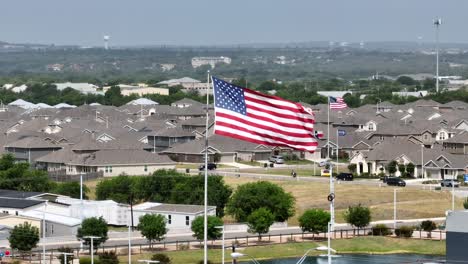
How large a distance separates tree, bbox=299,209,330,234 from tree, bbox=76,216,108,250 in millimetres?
9979

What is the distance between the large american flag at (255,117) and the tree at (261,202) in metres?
37.7

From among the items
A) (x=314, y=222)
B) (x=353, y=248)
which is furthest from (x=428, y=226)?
(x=314, y=222)

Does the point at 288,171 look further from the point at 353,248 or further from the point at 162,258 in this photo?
the point at 162,258

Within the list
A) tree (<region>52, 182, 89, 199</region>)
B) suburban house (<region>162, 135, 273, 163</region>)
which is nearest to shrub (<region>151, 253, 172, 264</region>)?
tree (<region>52, 182, 89, 199</region>)

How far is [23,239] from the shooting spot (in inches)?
2420

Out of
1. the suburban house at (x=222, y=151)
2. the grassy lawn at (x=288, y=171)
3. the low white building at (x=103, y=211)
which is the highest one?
the suburban house at (x=222, y=151)

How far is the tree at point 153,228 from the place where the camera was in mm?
63625

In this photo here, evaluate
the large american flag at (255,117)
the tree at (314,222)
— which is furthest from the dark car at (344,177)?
the large american flag at (255,117)

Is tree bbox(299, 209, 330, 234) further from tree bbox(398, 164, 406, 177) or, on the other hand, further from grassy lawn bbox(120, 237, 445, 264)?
tree bbox(398, 164, 406, 177)

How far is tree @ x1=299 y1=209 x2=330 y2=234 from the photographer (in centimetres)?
6700

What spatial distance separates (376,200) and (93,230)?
2269 centimetres

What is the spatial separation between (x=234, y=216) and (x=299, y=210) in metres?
5.58

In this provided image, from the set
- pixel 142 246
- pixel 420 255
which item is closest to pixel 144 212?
pixel 142 246

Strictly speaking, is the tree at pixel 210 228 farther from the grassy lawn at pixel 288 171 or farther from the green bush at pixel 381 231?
the grassy lawn at pixel 288 171
